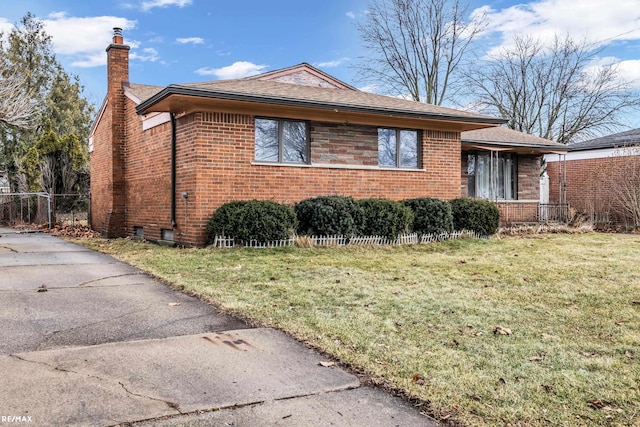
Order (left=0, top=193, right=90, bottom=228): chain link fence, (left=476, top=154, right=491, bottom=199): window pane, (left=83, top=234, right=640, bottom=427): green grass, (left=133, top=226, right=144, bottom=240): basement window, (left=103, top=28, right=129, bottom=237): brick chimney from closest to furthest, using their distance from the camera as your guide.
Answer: (left=83, top=234, right=640, bottom=427): green grass < (left=133, top=226, right=144, bottom=240): basement window < (left=103, top=28, right=129, bottom=237): brick chimney < (left=476, top=154, right=491, bottom=199): window pane < (left=0, top=193, right=90, bottom=228): chain link fence

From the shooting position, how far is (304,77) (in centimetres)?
1700

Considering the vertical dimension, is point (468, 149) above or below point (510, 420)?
above

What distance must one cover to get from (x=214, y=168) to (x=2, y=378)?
28.4 ft

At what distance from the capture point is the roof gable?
53.6ft

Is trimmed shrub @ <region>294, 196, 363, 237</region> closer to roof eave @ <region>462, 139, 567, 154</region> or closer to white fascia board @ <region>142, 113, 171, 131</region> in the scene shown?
white fascia board @ <region>142, 113, 171, 131</region>

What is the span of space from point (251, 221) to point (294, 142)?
2.92 metres

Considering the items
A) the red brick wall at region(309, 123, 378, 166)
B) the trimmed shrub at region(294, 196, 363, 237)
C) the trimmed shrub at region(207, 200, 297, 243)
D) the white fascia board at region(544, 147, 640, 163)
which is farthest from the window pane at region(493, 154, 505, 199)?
the trimmed shrub at region(207, 200, 297, 243)

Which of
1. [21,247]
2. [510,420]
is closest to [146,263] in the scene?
[21,247]

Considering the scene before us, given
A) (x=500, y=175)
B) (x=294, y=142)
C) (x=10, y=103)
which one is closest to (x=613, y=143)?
(x=500, y=175)

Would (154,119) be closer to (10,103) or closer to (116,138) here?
(116,138)

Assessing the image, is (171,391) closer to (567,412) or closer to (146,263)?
(567,412)

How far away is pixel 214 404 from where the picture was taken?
3332mm

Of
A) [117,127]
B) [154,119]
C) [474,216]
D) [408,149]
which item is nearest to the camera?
[154,119]

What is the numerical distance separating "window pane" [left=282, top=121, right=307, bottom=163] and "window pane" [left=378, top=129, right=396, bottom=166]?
2272 mm
